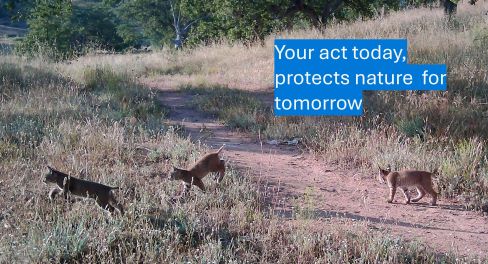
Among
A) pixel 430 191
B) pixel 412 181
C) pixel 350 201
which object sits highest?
pixel 412 181

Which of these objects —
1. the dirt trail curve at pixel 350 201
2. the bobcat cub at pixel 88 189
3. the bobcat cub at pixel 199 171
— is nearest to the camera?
the bobcat cub at pixel 88 189

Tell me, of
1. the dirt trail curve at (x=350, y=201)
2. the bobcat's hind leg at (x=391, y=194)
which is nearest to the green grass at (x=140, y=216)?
the dirt trail curve at (x=350, y=201)

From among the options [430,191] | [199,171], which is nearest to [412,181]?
[430,191]

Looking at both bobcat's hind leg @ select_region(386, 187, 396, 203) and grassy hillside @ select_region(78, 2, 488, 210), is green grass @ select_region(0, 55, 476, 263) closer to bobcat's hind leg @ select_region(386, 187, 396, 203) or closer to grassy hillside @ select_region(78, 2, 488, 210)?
bobcat's hind leg @ select_region(386, 187, 396, 203)

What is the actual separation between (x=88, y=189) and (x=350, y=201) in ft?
8.38

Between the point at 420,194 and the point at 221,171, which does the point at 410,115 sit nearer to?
the point at 420,194

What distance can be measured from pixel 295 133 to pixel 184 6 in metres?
16.7

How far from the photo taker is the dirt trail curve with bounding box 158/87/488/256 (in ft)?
13.8

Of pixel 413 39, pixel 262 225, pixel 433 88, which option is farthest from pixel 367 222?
pixel 413 39

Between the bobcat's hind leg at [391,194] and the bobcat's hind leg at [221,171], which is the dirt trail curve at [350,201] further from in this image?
the bobcat's hind leg at [221,171]

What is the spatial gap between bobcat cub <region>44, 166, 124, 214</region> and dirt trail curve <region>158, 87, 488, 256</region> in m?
1.52

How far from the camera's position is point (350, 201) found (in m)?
4.99

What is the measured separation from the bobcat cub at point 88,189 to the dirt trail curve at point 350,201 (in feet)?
5.00

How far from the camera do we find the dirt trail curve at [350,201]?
422 cm
